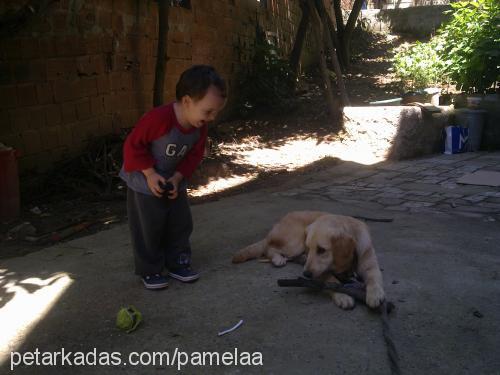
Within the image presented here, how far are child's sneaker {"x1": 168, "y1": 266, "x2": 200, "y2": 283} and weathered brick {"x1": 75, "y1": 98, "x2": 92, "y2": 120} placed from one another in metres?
3.58

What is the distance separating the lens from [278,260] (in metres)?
3.36

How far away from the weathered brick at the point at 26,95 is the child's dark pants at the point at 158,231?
2.93 metres

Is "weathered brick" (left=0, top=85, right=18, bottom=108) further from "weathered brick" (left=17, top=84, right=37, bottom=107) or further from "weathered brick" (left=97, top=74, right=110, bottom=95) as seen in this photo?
"weathered brick" (left=97, top=74, right=110, bottom=95)

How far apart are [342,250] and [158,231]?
1111 millimetres

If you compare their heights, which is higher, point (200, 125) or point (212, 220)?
point (200, 125)

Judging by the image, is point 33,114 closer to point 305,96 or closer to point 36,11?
point 36,11

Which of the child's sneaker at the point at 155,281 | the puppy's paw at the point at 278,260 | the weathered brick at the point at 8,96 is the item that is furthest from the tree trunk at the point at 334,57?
the child's sneaker at the point at 155,281

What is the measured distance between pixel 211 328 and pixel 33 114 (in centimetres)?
396

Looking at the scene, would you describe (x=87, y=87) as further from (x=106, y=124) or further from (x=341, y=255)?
(x=341, y=255)

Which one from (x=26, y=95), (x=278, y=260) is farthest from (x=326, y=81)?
(x=278, y=260)

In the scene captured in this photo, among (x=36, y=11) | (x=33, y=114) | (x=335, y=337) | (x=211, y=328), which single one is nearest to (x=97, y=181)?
(x=33, y=114)

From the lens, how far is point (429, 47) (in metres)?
12.2

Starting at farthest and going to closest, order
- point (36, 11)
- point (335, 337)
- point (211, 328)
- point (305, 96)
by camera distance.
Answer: point (305, 96)
point (36, 11)
point (211, 328)
point (335, 337)

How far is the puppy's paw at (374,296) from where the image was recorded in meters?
2.61
